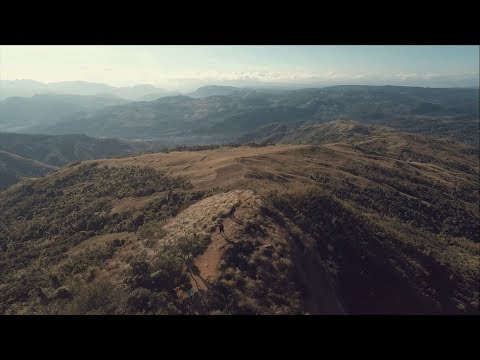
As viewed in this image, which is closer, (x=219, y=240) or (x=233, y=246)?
(x=233, y=246)

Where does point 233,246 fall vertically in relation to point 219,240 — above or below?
below

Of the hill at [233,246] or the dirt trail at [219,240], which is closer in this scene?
the hill at [233,246]

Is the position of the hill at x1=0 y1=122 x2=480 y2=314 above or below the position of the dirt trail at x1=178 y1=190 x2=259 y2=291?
below

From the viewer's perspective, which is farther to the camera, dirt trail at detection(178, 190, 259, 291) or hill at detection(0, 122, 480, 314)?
dirt trail at detection(178, 190, 259, 291)

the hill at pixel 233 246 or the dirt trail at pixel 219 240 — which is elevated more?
the dirt trail at pixel 219 240
